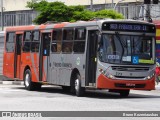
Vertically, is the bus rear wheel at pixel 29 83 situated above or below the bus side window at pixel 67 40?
below

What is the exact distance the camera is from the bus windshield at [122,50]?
76.0ft

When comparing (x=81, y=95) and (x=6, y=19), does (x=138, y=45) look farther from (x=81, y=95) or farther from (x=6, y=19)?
(x=6, y=19)

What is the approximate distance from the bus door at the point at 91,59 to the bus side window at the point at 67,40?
1594 mm

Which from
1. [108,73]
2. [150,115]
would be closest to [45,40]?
[108,73]

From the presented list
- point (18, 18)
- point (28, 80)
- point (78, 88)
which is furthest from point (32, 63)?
point (18, 18)

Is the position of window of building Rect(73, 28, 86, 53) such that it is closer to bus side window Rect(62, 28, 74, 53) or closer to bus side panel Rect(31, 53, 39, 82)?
bus side window Rect(62, 28, 74, 53)

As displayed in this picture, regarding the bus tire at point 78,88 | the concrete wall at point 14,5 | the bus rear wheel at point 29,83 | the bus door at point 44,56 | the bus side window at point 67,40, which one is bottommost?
the bus rear wheel at point 29,83

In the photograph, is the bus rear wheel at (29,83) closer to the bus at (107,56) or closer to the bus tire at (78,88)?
the bus at (107,56)

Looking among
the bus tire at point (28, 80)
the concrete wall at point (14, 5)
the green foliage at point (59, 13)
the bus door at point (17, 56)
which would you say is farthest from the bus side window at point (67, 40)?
the concrete wall at point (14, 5)

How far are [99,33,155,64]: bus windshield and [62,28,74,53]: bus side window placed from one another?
7.60 ft

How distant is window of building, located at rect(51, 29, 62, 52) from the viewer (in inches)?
1038

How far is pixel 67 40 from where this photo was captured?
25.6 meters

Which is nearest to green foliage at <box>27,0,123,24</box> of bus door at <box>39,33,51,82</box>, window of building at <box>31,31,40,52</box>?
window of building at <box>31,31,40,52</box>

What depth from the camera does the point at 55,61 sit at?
26578 mm
